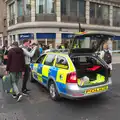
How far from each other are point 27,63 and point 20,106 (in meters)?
1.47

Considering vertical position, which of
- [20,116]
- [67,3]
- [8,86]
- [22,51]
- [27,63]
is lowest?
[20,116]

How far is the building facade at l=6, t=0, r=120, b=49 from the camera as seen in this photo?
21594mm

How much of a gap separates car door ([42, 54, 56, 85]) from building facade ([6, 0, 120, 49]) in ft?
50.6

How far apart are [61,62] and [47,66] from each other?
780mm

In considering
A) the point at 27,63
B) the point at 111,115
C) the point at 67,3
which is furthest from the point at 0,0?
the point at 111,115

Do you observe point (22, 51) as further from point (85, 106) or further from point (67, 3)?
point (67, 3)

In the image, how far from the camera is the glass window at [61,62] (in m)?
5.16

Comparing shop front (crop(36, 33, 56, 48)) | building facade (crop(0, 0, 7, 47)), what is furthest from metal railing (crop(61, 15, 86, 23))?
building facade (crop(0, 0, 7, 47))

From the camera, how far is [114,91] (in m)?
6.68

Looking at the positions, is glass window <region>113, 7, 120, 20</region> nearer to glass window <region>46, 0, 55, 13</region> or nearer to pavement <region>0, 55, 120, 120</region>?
glass window <region>46, 0, 55, 13</region>

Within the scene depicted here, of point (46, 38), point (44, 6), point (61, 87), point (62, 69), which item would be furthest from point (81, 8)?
point (61, 87)

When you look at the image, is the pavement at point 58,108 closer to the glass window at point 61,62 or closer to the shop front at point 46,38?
the glass window at point 61,62

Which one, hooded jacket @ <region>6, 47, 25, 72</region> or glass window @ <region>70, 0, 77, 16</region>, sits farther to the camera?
glass window @ <region>70, 0, 77, 16</region>

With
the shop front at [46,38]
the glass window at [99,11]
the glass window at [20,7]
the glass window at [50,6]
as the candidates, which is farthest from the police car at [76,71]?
the glass window at [99,11]
